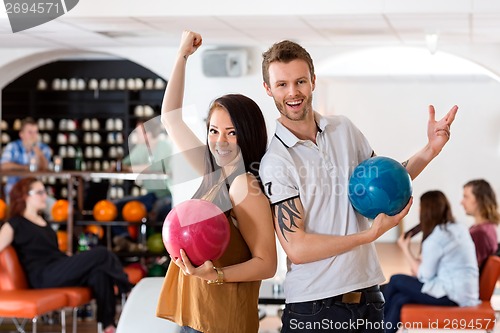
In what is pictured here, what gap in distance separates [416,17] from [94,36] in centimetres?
261

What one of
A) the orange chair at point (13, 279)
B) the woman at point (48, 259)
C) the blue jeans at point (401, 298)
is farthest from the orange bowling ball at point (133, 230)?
the blue jeans at point (401, 298)

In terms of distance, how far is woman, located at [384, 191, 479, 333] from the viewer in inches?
210

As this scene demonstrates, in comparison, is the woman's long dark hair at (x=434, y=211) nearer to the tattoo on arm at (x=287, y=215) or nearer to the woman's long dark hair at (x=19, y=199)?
the woman's long dark hair at (x=19, y=199)

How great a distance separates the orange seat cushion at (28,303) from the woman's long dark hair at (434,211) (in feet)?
7.78

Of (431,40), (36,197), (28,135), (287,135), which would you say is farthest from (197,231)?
(28,135)

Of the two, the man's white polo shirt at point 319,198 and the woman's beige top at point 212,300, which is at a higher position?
the man's white polo shirt at point 319,198

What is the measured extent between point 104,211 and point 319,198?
16.8 ft

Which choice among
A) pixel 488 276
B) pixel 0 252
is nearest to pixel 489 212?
pixel 488 276

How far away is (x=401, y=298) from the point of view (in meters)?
5.57

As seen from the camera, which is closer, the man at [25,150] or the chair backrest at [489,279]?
the chair backrest at [489,279]

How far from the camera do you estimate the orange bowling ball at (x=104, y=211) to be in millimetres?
7293

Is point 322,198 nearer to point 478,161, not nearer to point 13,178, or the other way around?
point 13,178

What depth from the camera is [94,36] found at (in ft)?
23.4

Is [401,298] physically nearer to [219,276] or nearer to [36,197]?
[36,197]
